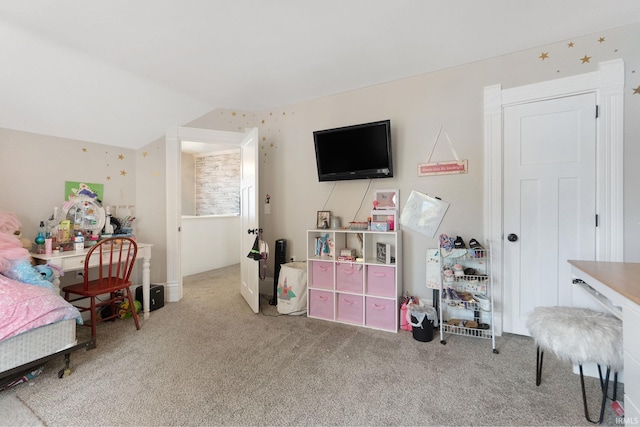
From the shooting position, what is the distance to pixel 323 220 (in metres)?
2.94

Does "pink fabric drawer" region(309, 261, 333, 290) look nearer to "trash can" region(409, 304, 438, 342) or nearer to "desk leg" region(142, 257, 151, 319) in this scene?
"trash can" region(409, 304, 438, 342)

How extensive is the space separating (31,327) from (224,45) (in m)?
2.26

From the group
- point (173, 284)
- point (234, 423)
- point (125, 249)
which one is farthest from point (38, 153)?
point (234, 423)

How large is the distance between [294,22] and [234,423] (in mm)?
2444

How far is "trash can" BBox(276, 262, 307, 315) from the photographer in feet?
9.12

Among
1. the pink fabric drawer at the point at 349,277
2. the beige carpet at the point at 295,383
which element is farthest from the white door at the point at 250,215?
the pink fabric drawer at the point at 349,277

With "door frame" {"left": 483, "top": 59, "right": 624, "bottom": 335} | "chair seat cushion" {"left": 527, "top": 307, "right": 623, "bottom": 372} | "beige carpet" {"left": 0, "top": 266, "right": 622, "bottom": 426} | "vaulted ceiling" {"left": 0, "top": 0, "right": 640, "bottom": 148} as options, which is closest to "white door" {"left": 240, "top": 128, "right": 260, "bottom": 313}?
"beige carpet" {"left": 0, "top": 266, "right": 622, "bottom": 426}

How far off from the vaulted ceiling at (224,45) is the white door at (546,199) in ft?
1.94

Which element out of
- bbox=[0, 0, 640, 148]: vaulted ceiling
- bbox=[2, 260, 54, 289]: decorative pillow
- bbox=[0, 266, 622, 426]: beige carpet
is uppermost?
bbox=[0, 0, 640, 148]: vaulted ceiling

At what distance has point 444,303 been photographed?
2.32 meters

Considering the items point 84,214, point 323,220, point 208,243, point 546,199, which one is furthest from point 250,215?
point 546,199

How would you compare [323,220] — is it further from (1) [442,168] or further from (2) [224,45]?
(2) [224,45]

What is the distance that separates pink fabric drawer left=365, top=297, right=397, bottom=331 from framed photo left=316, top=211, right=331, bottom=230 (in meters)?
0.87

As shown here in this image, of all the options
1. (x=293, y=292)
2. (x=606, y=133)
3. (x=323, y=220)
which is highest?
(x=606, y=133)
